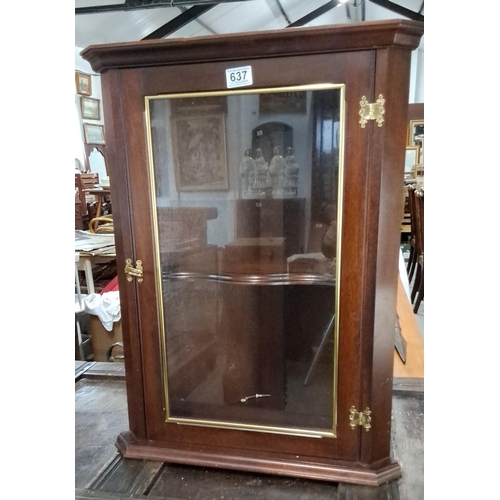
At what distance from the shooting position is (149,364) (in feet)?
2.99

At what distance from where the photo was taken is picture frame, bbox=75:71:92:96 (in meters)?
3.76

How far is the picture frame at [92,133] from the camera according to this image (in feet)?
13.5

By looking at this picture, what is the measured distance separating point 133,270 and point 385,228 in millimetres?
496

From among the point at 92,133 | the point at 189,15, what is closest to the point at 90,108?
the point at 92,133

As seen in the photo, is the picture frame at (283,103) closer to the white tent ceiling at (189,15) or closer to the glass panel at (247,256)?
the glass panel at (247,256)

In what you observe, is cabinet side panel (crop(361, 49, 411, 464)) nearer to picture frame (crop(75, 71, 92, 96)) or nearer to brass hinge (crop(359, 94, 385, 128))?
brass hinge (crop(359, 94, 385, 128))

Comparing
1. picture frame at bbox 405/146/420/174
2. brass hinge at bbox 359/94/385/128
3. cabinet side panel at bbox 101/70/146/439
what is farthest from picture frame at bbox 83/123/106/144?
brass hinge at bbox 359/94/385/128

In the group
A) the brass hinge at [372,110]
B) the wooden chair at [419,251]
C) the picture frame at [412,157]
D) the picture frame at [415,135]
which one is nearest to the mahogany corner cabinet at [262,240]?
the brass hinge at [372,110]

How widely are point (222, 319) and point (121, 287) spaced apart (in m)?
0.22

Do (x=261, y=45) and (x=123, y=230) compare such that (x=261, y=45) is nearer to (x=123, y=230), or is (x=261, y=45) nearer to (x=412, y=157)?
(x=123, y=230)

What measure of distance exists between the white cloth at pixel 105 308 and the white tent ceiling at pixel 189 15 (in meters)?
1.81
